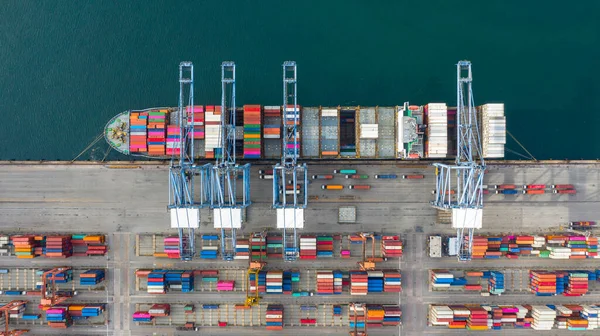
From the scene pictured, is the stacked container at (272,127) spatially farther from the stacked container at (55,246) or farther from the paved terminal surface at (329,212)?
the stacked container at (55,246)

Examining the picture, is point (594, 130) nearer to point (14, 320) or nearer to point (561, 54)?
point (561, 54)

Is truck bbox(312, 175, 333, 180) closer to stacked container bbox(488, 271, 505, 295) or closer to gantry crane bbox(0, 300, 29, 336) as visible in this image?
stacked container bbox(488, 271, 505, 295)

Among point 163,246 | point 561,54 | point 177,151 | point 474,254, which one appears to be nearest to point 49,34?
point 177,151

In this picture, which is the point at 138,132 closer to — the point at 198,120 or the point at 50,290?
the point at 198,120

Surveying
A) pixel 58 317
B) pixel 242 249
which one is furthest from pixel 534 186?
pixel 58 317

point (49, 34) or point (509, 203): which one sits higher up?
point (49, 34)

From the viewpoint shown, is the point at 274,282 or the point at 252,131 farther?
the point at 274,282
